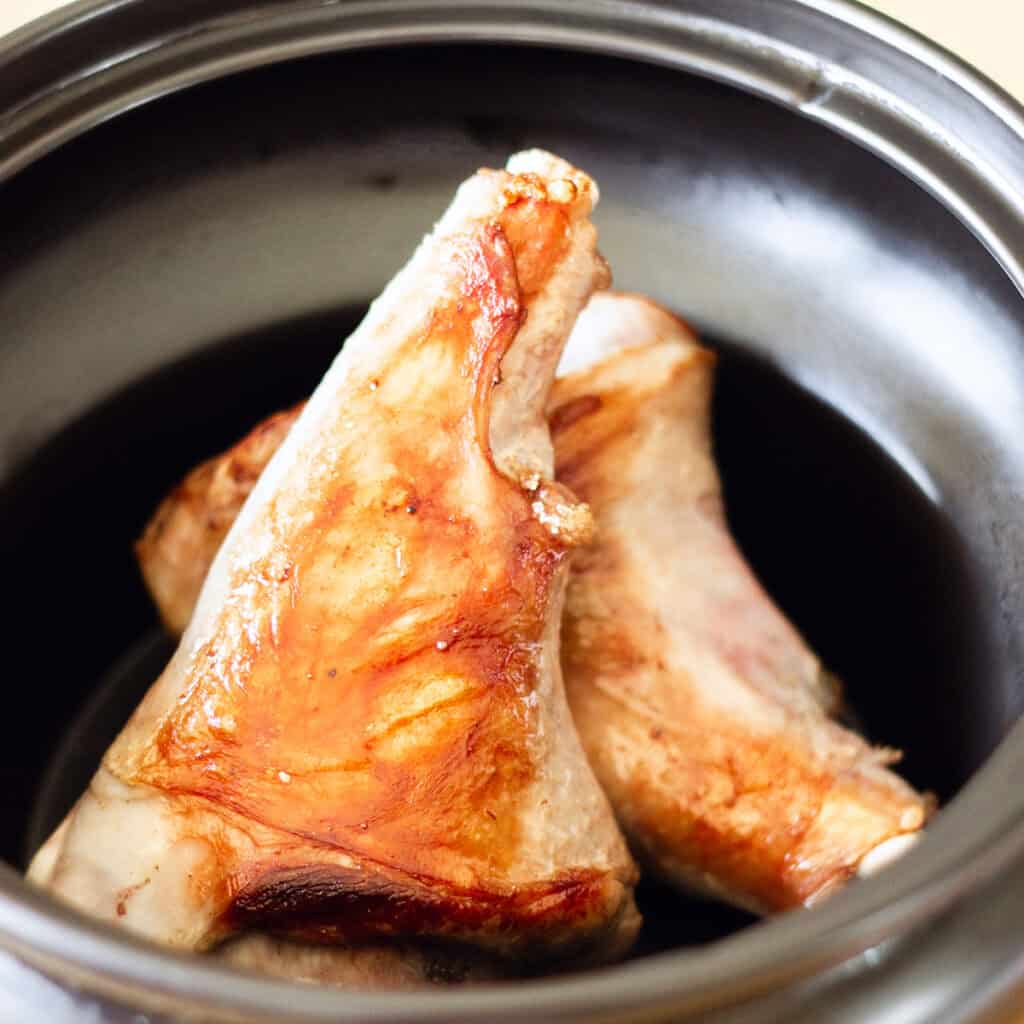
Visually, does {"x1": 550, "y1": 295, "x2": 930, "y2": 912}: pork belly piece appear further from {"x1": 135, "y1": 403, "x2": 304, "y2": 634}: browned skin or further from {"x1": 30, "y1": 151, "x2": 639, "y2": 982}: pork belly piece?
{"x1": 135, "y1": 403, "x2": 304, "y2": 634}: browned skin

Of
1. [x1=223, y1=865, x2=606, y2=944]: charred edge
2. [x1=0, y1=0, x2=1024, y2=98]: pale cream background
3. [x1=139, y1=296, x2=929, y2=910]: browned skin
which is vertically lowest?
[x1=223, y1=865, x2=606, y2=944]: charred edge

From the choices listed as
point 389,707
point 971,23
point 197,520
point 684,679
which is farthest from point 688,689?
point 971,23

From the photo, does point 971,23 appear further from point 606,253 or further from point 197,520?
point 197,520

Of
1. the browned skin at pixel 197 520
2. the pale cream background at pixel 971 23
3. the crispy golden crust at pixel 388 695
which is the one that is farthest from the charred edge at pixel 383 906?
the pale cream background at pixel 971 23

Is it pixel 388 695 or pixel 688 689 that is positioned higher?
pixel 688 689

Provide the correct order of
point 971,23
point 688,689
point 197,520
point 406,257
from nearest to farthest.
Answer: point 688,689, point 197,520, point 406,257, point 971,23

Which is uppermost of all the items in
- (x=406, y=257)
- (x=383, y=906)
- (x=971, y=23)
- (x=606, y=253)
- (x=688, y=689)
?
(x=971, y=23)

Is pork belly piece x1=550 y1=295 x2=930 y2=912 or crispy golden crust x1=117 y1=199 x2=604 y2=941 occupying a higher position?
pork belly piece x1=550 y1=295 x2=930 y2=912

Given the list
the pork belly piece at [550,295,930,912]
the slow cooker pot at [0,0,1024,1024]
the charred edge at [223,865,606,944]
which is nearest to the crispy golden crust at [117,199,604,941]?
the charred edge at [223,865,606,944]
